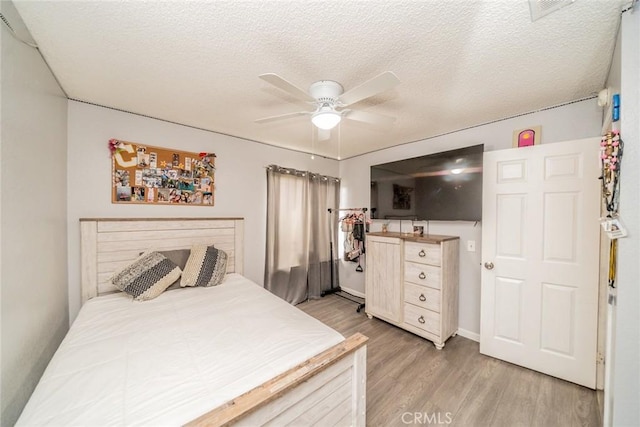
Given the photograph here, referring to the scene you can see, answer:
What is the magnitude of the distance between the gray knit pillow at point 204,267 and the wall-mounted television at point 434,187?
2.30 metres

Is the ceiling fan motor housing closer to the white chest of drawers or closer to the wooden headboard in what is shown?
the white chest of drawers

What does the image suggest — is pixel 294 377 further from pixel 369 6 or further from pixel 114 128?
pixel 114 128

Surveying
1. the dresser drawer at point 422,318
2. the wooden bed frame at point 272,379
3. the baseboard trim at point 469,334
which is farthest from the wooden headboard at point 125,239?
the baseboard trim at point 469,334

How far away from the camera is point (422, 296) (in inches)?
100

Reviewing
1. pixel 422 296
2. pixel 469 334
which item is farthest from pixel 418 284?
pixel 469 334

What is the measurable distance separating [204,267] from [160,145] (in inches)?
55.9

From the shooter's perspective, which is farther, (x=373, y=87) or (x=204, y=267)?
(x=204, y=267)

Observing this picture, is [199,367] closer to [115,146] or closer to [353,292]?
[115,146]

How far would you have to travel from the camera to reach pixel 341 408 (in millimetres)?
1227

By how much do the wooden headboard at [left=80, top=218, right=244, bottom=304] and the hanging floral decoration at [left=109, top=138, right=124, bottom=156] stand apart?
0.67 m

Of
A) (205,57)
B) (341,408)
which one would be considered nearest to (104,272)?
(205,57)

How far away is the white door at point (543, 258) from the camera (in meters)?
1.83

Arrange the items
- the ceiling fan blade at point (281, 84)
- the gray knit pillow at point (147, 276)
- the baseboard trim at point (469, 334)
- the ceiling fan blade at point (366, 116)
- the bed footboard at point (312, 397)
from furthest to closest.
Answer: the baseboard trim at point (469, 334), the gray knit pillow at point (147, 276), the ceiling fan blade at point (366, 116), the ceiling fan blade at point (281, 84), the bed footboard at point (312, 397)

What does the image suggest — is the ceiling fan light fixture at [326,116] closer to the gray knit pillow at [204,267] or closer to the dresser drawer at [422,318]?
the gray knit pillow at [204,267]
